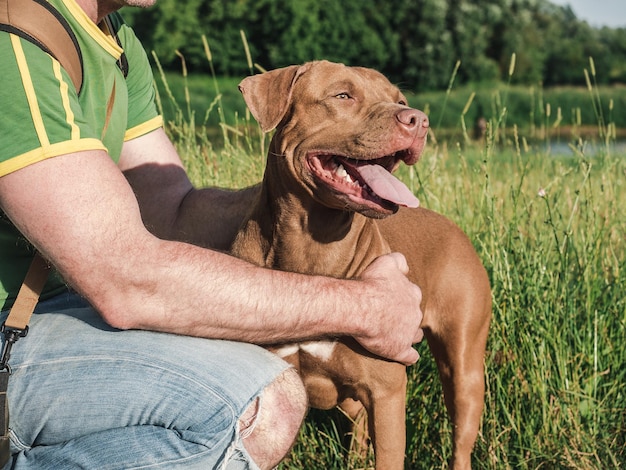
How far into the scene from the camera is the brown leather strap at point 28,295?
7.78 feet

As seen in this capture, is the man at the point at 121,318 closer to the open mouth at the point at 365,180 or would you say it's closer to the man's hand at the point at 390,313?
the man's hand at the point at 390,313

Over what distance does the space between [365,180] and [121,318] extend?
94cm

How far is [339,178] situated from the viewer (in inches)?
111

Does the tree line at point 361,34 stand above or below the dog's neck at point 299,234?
below

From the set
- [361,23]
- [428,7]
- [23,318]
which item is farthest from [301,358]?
[361,23]

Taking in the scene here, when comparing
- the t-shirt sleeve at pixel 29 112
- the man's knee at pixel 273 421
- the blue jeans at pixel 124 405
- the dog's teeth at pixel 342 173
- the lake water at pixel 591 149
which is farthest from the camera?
the lake water at pixel 591 149

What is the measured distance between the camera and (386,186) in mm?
2689

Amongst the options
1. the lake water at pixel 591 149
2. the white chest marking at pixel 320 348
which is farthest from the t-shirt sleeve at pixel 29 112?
the lake water at pixel 591 149

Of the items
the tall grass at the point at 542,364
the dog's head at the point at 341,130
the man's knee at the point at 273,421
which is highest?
the dog's head at the point at 341,130

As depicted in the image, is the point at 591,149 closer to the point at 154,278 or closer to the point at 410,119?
the point at 410,119

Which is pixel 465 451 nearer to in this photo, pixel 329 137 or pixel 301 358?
pixel 301 358

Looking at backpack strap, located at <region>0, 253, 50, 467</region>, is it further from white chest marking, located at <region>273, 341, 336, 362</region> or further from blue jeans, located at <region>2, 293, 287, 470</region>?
white chest marking, located at <region>273, 341, 336, 362</region>

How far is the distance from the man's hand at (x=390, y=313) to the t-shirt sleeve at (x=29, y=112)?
109 cm

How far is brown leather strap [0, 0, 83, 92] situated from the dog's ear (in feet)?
2.12
